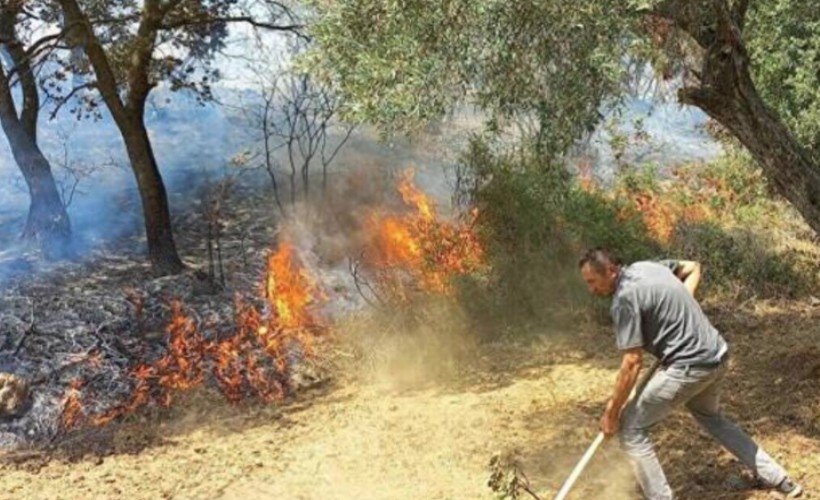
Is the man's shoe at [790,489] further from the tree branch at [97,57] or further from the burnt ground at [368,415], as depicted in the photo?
the tree branch at [97,57]

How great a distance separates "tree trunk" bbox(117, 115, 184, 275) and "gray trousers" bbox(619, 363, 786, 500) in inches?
315

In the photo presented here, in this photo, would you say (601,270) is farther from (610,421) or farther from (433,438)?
(433,438)

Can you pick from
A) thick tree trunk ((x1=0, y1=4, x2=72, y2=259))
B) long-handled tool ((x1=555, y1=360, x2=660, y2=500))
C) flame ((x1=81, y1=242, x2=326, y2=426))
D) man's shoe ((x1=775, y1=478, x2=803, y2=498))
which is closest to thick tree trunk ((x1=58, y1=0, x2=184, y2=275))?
flame ((x1=81, y1=242, x2=326, y2=426))

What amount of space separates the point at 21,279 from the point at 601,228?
776cm

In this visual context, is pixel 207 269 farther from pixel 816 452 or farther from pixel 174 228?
pixel 816 452

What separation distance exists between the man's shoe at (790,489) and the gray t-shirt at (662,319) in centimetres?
101

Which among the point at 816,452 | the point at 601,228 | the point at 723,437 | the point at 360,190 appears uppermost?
the point at 360,190

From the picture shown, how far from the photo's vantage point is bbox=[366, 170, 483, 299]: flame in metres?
11.0

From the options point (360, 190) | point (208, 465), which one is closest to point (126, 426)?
point (208, 465)

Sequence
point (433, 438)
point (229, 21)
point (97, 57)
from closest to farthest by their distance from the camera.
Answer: point (433, 438) → point (97, 57) → point (229, 21)

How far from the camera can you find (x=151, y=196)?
37.5 ft

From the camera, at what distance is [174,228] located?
1375cm

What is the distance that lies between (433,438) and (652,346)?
3.18 m

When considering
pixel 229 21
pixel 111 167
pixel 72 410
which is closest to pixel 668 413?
pixel 72 410
